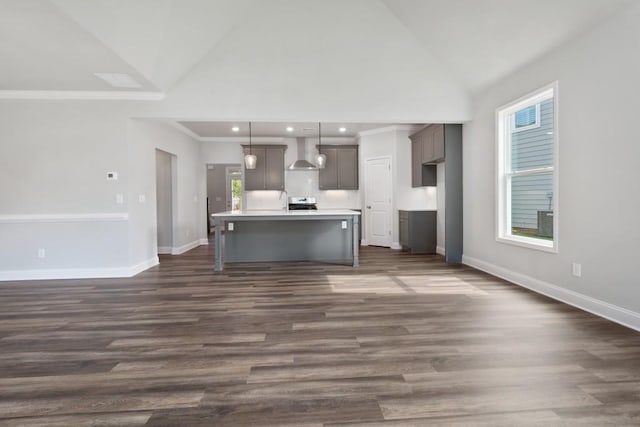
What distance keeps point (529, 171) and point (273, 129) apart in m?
5.12

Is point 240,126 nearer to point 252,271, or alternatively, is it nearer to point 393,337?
point 252,271

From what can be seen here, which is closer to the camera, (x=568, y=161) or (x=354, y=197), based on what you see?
(x=568, y=161)

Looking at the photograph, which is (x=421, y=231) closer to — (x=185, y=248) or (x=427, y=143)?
(x=427, y=143)

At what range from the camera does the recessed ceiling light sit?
12.9 feet

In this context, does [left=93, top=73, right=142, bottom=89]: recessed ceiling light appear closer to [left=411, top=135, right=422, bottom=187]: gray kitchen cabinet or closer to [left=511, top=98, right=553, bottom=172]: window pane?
[left=511, top=98, right=553, bottom=172]: window pane

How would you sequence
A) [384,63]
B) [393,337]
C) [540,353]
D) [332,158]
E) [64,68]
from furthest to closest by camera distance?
[332,158], [384,63], [64,68], [393,337], [540,353]

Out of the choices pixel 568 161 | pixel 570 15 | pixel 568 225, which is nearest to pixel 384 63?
pixel 570 15

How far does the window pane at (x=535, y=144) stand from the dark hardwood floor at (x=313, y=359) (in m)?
1.56

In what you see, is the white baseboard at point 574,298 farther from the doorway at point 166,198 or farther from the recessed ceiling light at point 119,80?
the doorway at point 166,198

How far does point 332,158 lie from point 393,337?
6.07 metres

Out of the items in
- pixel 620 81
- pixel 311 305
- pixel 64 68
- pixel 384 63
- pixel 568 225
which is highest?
pixel 384 63

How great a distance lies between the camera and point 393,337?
2555 millimetres

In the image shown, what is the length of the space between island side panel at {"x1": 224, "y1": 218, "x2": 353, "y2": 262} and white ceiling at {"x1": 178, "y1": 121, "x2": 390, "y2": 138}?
2.31m

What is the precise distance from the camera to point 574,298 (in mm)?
3268
